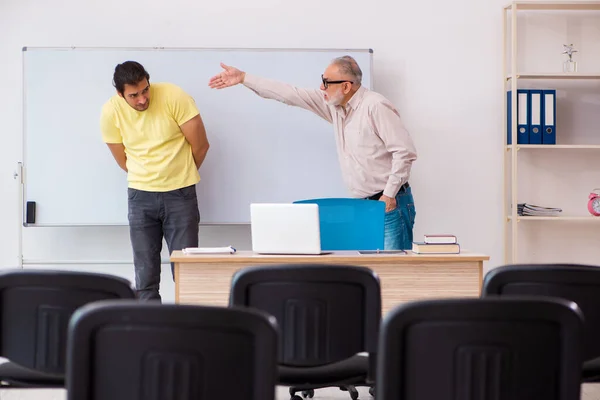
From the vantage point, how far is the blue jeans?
454 centimetres

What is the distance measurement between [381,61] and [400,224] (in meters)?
1.48

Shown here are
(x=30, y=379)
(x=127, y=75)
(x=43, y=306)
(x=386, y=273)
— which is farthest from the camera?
(x=127, y=75)

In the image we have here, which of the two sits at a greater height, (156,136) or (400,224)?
(156,136)

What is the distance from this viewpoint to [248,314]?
148cm

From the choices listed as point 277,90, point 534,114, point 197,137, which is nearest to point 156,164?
point 197,137

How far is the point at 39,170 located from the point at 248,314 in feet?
13.7

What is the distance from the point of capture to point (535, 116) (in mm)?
5379

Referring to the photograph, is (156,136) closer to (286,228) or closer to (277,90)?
(277,90)

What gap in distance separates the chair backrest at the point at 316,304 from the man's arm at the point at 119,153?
290 cm

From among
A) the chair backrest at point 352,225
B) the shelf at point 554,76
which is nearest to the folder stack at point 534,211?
the shelf at point 554,76

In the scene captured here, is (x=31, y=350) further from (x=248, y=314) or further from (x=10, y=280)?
(x=248, y=314)

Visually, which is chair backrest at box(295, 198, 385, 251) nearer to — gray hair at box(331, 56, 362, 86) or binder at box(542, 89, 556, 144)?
gray hair at box(331, 56, 362, 86)

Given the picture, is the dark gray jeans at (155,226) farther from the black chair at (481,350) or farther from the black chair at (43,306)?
the black chair at (481,350)

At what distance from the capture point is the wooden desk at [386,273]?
340 centimetres
